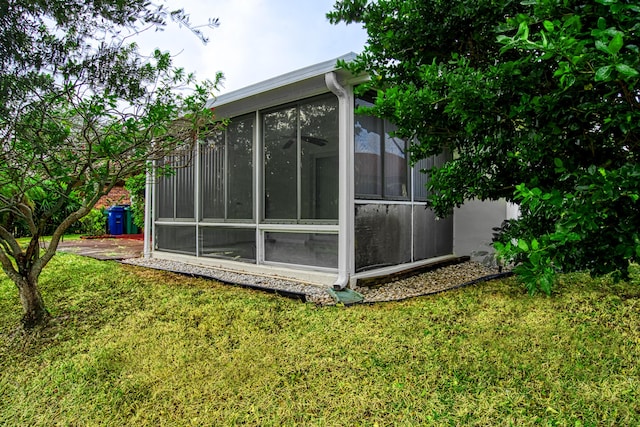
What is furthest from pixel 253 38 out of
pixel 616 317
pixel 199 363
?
pixel 616 317

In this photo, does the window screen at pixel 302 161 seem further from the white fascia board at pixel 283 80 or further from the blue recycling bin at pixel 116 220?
the blue recycling bin at pixel 116 220

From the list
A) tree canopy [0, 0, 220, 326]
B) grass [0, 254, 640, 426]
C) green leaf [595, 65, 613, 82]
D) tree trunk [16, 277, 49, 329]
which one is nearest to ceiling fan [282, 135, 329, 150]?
tree canopy [0, 0, 220, 326]

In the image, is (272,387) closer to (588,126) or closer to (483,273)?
(588,126)

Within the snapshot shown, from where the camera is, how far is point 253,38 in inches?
250

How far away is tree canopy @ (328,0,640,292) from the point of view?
1423 mm

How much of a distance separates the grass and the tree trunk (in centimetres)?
13

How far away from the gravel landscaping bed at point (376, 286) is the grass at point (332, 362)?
0.38m

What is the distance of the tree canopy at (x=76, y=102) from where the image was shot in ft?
6.55

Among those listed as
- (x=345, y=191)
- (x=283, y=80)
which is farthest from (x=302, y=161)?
(x=283, y=80)

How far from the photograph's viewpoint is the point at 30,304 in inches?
128

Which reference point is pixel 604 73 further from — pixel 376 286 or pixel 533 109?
pixel 376 286

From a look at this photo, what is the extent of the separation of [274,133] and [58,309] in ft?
10.6

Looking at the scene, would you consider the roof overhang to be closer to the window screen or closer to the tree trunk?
the window screen

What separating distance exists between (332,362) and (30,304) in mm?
2795
